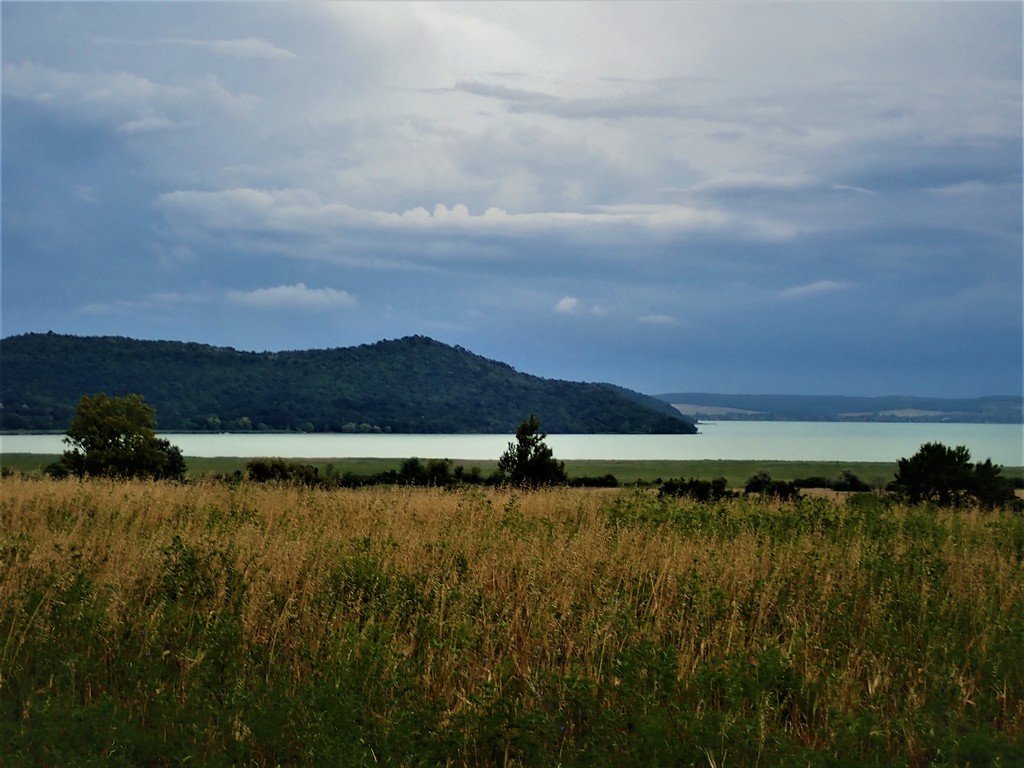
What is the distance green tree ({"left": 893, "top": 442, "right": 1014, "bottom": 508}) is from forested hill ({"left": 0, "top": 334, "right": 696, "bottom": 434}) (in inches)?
3564

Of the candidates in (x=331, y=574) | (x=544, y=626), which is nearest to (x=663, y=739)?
(x=544, y=626)

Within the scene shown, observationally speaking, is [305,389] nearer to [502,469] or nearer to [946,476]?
[502,469]

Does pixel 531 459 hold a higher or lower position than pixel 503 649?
higher

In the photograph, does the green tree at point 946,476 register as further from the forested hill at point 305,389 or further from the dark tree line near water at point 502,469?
the forested hill at point 305,389

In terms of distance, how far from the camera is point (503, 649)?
7488 millimetres

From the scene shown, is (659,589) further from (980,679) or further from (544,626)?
(980,679)

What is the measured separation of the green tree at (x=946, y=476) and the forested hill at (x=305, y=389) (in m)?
90.5

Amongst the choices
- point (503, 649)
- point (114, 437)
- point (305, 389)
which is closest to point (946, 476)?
point (503, 649)

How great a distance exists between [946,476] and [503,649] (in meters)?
20.9

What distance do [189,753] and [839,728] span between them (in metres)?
4.16

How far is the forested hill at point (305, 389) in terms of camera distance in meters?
98.2

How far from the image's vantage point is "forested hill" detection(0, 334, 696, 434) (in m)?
98.2

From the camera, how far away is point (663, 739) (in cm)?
551

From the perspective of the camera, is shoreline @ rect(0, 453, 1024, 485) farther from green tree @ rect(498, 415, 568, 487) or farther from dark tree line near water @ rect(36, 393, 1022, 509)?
green tree @ rect(498, 415, 568, 487)
